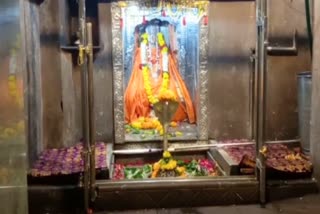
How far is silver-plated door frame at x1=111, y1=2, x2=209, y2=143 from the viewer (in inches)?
187

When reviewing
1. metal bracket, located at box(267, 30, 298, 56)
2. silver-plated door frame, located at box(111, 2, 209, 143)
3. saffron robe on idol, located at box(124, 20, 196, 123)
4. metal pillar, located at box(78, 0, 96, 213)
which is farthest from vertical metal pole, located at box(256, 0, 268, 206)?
saffron robe on idol, located at box(124, 20, 196, 123)

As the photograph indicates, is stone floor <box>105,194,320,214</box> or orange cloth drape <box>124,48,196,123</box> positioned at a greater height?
orange cloth drape <box>124,48,196,123</box>

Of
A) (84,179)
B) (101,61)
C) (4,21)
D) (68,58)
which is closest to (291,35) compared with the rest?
(101,61)

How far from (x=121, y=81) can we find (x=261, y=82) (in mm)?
2025

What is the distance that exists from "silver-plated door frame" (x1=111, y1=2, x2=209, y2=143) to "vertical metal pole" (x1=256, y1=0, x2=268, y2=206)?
5.44 ft

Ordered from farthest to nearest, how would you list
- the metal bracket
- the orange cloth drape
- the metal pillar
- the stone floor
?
the orange cloth drape < the metal bracket < the stone floor < the metal pillar

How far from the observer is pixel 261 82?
3.25 m

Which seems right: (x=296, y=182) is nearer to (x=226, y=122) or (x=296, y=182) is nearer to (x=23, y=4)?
(x=226, y=122)

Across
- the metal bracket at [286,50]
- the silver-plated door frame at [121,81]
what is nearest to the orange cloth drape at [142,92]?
the silver-plated door frame at [121,81]

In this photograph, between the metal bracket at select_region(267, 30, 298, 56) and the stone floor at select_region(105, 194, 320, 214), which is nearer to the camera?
the stone floor at select_region(105, 194, 320, 214)

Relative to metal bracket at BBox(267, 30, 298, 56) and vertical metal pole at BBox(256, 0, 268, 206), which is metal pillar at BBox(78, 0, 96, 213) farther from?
metal bracket at BBox(267, 30, 298, 56)

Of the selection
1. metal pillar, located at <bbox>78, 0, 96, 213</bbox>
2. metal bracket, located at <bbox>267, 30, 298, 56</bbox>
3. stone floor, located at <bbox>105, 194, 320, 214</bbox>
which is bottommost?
stone floor, located at <bbox>105, 194, 320, 214</bbox>

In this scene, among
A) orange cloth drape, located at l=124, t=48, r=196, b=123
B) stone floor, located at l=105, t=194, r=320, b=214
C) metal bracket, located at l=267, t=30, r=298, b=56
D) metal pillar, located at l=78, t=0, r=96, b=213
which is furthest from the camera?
orange cloth drape, located at l=124, t=48, r=196, b=123

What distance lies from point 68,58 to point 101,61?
391mm
